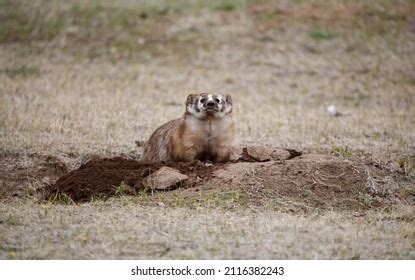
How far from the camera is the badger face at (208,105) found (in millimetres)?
8859

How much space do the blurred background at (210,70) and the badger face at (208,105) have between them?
200cm

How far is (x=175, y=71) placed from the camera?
17.0 metres

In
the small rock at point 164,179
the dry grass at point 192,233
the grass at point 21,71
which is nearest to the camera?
the dry grass at point 192,233

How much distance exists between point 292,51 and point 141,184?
1031 centimetres

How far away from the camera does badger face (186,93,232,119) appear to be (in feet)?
29.1

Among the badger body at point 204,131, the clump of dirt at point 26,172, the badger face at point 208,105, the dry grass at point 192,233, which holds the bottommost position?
the clump of dirt at point 26,172

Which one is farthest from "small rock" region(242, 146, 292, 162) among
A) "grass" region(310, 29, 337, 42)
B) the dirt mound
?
"grass" region(310, 29, 337, 42)

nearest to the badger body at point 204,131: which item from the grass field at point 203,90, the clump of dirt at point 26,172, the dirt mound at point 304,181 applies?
the dirt mound at point 304,181

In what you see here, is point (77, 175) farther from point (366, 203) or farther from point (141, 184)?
point (366, 203)

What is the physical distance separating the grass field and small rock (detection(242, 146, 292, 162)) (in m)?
1.03

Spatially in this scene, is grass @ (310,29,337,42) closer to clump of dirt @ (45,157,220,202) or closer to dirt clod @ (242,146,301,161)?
dirt clod @ (242,146,301,161)

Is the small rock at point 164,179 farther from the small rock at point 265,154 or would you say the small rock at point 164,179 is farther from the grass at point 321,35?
the grass at point 321,35

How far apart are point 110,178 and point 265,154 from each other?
2105mm

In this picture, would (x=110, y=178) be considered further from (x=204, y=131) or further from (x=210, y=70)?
(x=210, y=70)
